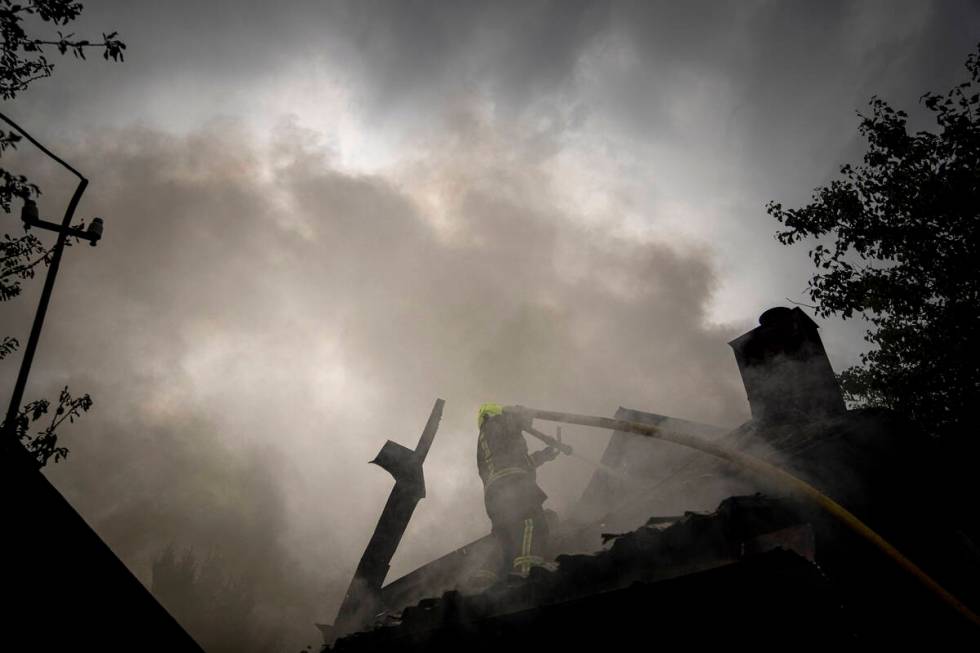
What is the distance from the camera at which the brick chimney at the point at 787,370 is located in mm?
7391

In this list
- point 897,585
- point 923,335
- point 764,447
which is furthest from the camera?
point 923,335

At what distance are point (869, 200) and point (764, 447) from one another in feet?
48.2

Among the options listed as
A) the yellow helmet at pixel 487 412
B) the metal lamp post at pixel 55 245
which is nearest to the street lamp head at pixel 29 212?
the metal lamp post at pixel 55 245

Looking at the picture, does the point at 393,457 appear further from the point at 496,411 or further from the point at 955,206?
the point at 955,206

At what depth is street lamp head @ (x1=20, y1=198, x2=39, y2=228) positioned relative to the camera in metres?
7.55

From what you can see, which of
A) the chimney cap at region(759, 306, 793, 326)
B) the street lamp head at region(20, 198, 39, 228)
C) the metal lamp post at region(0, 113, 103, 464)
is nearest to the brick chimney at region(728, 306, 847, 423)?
the chimney cap at region(759, 306, 793, 326)

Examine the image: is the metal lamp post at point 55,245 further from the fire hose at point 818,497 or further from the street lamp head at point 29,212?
the fire hose at point 818,497

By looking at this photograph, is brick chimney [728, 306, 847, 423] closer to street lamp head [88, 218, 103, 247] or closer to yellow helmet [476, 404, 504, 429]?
yellow helmet [476, 404, 504, 429]

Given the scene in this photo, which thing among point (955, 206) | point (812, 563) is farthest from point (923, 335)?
point (812, 563)

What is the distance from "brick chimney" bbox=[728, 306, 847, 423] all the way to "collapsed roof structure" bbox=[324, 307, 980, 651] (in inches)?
0.9

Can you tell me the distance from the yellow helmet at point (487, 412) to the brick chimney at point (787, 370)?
14.4 ft

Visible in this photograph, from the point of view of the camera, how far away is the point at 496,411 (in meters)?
8.77

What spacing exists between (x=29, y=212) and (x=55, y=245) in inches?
23.5

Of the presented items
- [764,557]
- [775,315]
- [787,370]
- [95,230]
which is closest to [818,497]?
→ [764,557]
